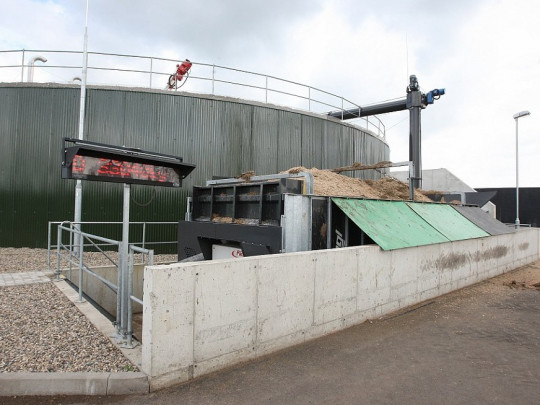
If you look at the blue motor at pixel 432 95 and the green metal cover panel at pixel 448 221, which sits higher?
the blue motor at pixel 432 95

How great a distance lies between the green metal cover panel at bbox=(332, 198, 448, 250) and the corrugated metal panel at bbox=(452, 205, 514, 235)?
308 centimetres

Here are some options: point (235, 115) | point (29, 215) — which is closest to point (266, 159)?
point (235, 115)

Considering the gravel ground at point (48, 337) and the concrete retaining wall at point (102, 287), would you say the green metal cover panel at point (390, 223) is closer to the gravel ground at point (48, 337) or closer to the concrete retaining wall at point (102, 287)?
the gravel ground at point (48, 337)

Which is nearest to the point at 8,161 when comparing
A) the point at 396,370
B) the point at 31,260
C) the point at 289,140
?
the point at 31,260

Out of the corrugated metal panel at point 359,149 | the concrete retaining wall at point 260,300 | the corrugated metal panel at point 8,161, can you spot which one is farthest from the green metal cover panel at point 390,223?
the corrugated metal panel at point 8,161

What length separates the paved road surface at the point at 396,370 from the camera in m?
3.44

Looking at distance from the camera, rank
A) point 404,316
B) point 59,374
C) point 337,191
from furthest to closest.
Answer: point 337,191, point 404,316, point 59,374

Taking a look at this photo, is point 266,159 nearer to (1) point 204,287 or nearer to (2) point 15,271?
(2) point 15,271

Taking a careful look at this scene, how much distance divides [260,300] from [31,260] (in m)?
8.71

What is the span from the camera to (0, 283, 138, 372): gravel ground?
3.69 metres

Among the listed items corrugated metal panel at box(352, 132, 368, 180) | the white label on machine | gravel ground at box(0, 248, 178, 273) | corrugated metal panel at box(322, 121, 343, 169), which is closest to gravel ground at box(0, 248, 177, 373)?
gravel ground at box(0, 248, 178, 273)

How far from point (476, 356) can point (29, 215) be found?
45.0 feet

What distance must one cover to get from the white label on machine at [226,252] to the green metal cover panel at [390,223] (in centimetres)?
201

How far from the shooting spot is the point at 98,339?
14.4 ft
